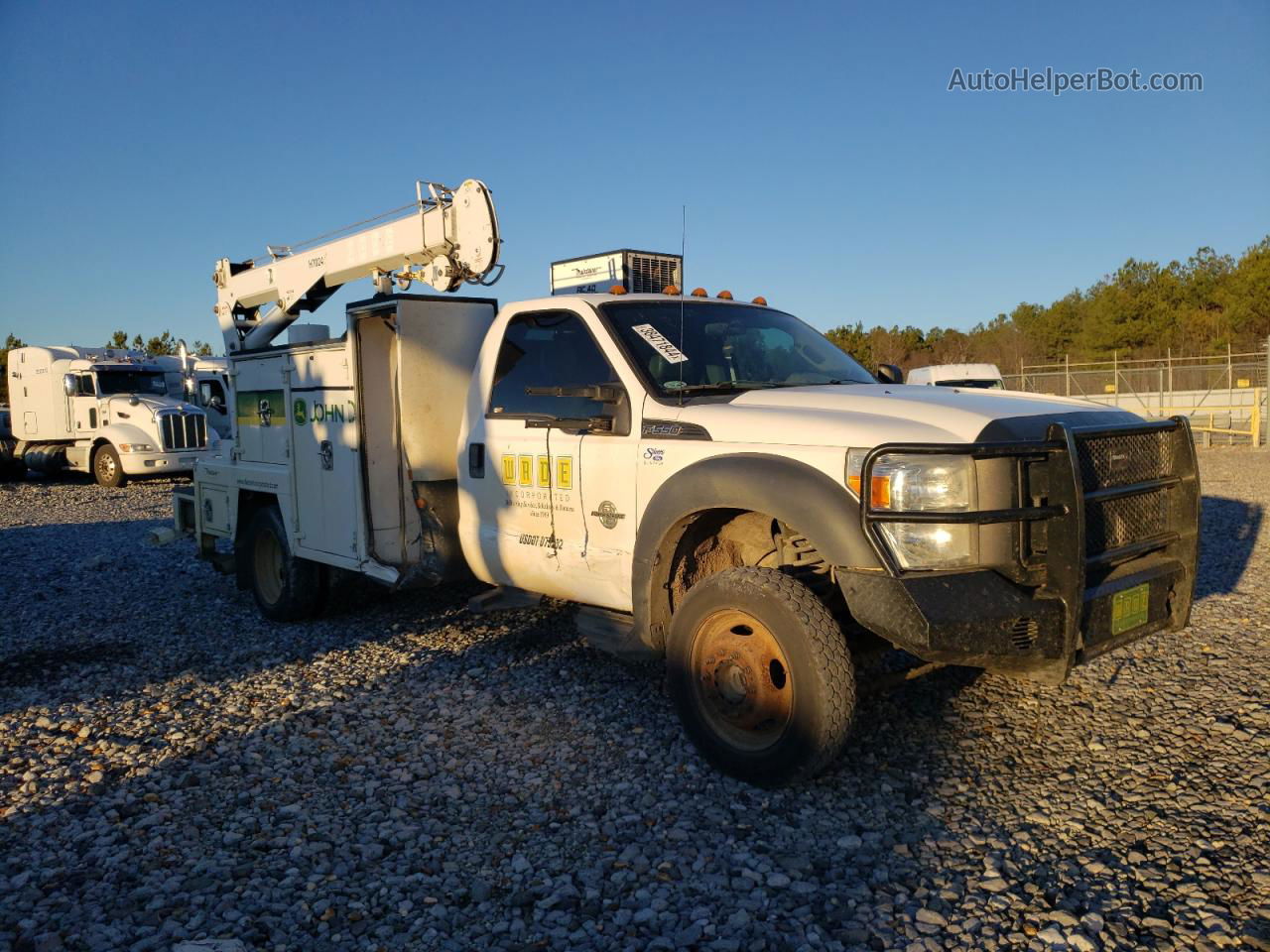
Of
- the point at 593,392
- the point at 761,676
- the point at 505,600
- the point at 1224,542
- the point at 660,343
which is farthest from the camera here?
the point at 1224,542

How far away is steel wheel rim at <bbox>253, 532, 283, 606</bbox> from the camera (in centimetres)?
717

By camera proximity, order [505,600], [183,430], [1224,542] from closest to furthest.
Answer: [505,600] < [1224,542] < [183,430]

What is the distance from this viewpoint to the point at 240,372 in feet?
23.9

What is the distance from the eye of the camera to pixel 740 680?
3.99 metres

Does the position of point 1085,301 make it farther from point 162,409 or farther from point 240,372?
point 240,372

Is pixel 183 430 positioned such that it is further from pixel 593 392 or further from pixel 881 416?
pixel 881 416

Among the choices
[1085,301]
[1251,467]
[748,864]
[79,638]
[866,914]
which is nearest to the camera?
[866,914]

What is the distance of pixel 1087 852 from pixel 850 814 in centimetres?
84

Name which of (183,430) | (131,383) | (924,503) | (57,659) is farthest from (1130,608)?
(131,383)

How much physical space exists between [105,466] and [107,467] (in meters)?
0.08

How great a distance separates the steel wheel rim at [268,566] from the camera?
23.5ft

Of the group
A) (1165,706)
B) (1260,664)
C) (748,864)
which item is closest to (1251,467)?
(1260,664)

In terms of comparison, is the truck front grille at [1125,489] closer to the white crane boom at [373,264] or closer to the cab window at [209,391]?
the white crane boom at [373,264]

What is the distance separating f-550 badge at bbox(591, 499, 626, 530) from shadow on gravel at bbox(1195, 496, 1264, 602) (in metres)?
4.21
